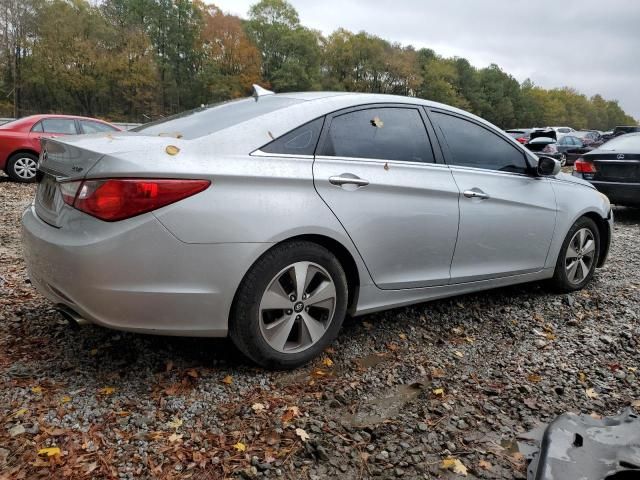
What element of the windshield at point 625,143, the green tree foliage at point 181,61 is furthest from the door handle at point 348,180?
the green tree foliage at point 181,61

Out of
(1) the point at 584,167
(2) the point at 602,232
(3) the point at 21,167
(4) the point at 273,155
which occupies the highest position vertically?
(1) the point at 584,167

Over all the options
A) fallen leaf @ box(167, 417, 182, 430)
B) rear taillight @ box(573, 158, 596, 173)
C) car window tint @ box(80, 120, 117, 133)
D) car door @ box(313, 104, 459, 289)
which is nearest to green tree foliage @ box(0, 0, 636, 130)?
car window tint @ box(80, 120, 117, 133)

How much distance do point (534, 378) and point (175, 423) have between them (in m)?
1.94

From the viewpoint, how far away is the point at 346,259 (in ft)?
9.61

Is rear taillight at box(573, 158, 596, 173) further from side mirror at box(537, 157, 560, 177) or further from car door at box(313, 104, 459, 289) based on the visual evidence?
car door at box(313, 104, 459, 289)

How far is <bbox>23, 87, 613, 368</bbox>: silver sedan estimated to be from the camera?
234 centimetres

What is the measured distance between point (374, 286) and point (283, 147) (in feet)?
3.15

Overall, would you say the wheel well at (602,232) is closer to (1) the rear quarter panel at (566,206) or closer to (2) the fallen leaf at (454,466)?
(1) the rear quarter panel at (566,206)

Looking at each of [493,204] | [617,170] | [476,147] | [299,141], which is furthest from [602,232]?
[617,170]

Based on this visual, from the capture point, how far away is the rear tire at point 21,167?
9688mm

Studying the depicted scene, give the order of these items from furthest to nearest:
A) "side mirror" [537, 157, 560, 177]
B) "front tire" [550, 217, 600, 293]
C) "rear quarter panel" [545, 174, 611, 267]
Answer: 1. "front tire" [550, 217, 600, 293]
2. "rear quarter panel" [545, 174, 611, 267]
3. "side mirror" [537, 157, 560, 177]

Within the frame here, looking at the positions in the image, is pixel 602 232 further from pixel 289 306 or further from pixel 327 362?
pixel 289 306

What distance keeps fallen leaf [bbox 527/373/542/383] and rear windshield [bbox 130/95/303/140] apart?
6.67 ft

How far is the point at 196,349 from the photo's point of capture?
9.91ft
